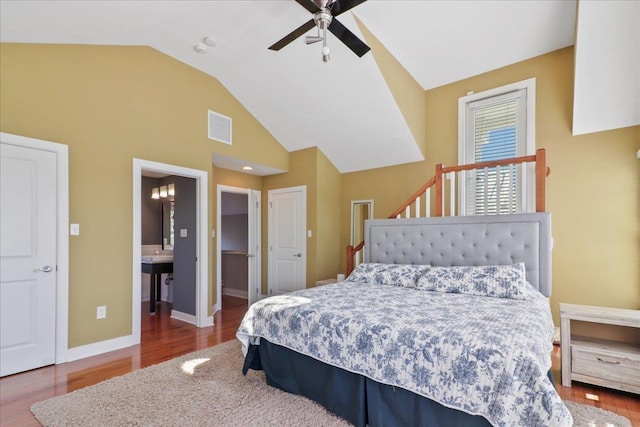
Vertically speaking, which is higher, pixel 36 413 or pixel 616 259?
pixel 616 259

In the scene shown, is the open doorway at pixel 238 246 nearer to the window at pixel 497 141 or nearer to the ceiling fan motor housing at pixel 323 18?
the ceiling fan motor housing at pixel 323 18

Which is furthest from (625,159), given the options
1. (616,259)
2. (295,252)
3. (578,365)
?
(295,252)

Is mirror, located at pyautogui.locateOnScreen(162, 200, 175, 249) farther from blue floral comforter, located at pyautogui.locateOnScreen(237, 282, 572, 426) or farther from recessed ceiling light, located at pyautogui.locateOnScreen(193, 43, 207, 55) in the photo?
blue floral comforter, located at pyautogui.locateOnScreen(237, 282, 572, 426)

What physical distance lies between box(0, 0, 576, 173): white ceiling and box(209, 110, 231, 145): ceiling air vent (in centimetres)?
47

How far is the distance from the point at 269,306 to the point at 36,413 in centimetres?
175

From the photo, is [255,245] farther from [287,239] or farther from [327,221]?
[327,221]

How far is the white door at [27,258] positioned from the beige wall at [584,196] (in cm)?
522

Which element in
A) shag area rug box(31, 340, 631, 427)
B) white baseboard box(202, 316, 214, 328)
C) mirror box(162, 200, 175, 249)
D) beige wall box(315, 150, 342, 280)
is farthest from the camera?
mirror box(162, 200, 175, 249)

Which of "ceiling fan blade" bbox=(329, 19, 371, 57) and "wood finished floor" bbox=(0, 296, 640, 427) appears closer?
"wood finished floor" bbox=(0, 296, 640, 427)

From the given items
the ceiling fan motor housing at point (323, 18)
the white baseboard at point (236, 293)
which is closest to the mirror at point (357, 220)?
the white baseboard at point (236, 293)

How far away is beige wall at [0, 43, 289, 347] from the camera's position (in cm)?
303

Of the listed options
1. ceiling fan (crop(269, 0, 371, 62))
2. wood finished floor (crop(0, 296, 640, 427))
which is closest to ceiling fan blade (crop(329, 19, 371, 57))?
ceiling fan (crop(269, 0, 371, 62))

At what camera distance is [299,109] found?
15.5ft

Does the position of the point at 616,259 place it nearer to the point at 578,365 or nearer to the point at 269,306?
the point at 578,365
